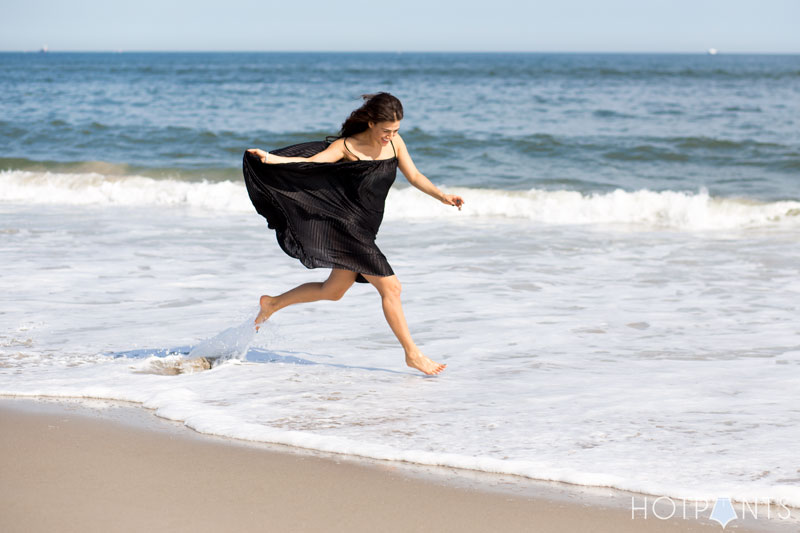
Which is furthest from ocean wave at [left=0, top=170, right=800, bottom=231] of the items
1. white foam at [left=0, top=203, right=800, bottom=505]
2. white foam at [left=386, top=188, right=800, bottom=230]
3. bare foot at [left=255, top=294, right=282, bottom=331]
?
bare foot at [left=255, top=294, right=282, bottom=331]

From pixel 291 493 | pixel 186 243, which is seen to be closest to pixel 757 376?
pixel 291 493

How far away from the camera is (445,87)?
48.6 meters

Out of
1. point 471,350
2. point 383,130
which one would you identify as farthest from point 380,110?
point 471,350

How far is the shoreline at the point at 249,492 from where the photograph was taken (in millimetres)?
3266

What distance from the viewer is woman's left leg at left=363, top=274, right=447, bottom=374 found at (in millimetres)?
5113

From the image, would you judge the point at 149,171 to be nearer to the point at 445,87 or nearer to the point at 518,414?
the point at 518,414

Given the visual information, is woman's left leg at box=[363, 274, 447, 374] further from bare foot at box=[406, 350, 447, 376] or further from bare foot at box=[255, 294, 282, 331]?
bare foot at box=[255, 294, 282, 331]

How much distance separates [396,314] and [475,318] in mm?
1805

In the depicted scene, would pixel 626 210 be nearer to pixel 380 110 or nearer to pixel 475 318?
pixel 475 318

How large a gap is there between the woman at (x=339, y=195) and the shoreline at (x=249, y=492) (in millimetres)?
1343

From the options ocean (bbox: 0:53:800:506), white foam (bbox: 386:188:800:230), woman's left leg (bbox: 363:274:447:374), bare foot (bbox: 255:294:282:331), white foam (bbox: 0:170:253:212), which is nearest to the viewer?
ocean (bbox: 0:53:800:506)

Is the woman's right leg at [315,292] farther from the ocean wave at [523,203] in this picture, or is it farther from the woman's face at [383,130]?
the ocean wave at [523,203]

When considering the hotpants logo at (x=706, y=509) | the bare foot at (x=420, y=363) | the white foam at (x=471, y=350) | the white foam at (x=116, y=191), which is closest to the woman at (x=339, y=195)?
the bare foot at (x=420, y=363)

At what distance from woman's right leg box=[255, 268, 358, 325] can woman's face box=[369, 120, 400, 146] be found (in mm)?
832
